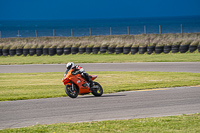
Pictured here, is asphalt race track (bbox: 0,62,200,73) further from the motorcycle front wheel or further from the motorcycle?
the motorcycle front wheel

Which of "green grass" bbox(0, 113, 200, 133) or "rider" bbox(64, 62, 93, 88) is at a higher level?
"rider" bbox(64, 62, 93, 88)

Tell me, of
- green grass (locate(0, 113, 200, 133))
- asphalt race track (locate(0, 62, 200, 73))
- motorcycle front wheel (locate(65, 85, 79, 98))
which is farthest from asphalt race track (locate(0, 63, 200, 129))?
asphalt race track (locate(0, 62, 200, 73))

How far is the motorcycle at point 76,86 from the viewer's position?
467 inches

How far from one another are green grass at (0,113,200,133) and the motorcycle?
4.21 meters

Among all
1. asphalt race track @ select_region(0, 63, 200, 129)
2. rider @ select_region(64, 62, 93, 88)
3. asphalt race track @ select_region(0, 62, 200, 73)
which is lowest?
asphalt race track @ select_region(0, 63, 200, 129)

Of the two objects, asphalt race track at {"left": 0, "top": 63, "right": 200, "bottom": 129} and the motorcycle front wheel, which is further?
the motorcycle front wheel

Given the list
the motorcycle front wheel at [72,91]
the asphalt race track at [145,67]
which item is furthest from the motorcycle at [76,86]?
the asphalt race track at [145,67]

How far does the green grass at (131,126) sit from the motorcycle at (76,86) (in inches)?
166

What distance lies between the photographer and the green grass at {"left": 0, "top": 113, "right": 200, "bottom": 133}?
6930mm

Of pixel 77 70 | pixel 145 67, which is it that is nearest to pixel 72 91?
pixel 77 70

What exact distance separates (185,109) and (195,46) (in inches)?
909

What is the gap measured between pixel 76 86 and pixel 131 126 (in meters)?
5.17

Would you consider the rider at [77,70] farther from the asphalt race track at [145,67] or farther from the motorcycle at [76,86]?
the asphalt race track at [145,67]

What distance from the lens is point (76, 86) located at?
12.2 metres
